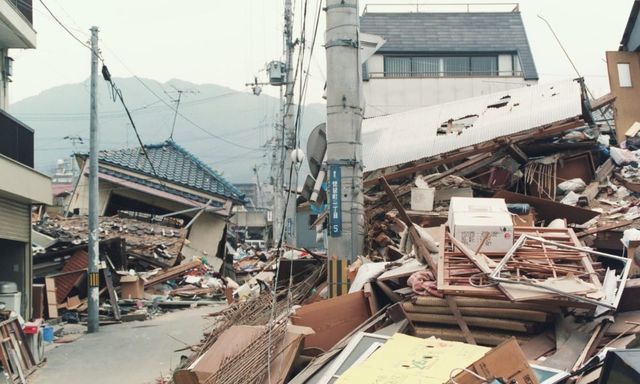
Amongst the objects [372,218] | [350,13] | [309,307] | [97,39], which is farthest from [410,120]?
[309,307]

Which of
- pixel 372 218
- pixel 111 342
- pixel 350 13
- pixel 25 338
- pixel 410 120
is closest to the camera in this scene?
pixel 350 13

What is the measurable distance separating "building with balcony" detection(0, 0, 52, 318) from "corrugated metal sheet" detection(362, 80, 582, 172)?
7895mm

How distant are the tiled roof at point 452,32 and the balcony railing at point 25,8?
19.1 metres

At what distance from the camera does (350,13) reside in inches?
384

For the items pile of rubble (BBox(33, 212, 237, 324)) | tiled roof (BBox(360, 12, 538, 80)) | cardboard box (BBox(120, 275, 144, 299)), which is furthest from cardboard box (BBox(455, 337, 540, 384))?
tiled roof (BBox(360, 12, 538, 80))

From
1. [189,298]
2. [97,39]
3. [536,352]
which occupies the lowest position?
[189,298]

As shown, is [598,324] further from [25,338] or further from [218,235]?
[218,235]

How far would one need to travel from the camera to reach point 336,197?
959cm

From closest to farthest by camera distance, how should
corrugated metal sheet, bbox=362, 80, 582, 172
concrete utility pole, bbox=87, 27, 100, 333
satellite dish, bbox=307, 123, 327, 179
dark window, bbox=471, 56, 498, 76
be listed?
satellite dish, bbox=307, 123, 327, 179
corrugated metal sheet, bbox=362, 80, 582, 172
concrete utility pole, bbox=87, 27, 100, 333
dark window, bbox=471, 56, 498, 76

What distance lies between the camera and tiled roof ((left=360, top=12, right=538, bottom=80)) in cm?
3334

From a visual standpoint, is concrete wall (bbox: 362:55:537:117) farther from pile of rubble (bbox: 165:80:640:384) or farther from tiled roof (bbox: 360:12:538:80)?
pile of rubble (bbox: 165:80:640:384)

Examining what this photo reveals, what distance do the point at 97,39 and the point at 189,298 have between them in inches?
379

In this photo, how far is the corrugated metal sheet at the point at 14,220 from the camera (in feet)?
49.9

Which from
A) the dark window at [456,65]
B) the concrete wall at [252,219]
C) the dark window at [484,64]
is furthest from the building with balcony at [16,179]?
the concrete wall at [252,219]
